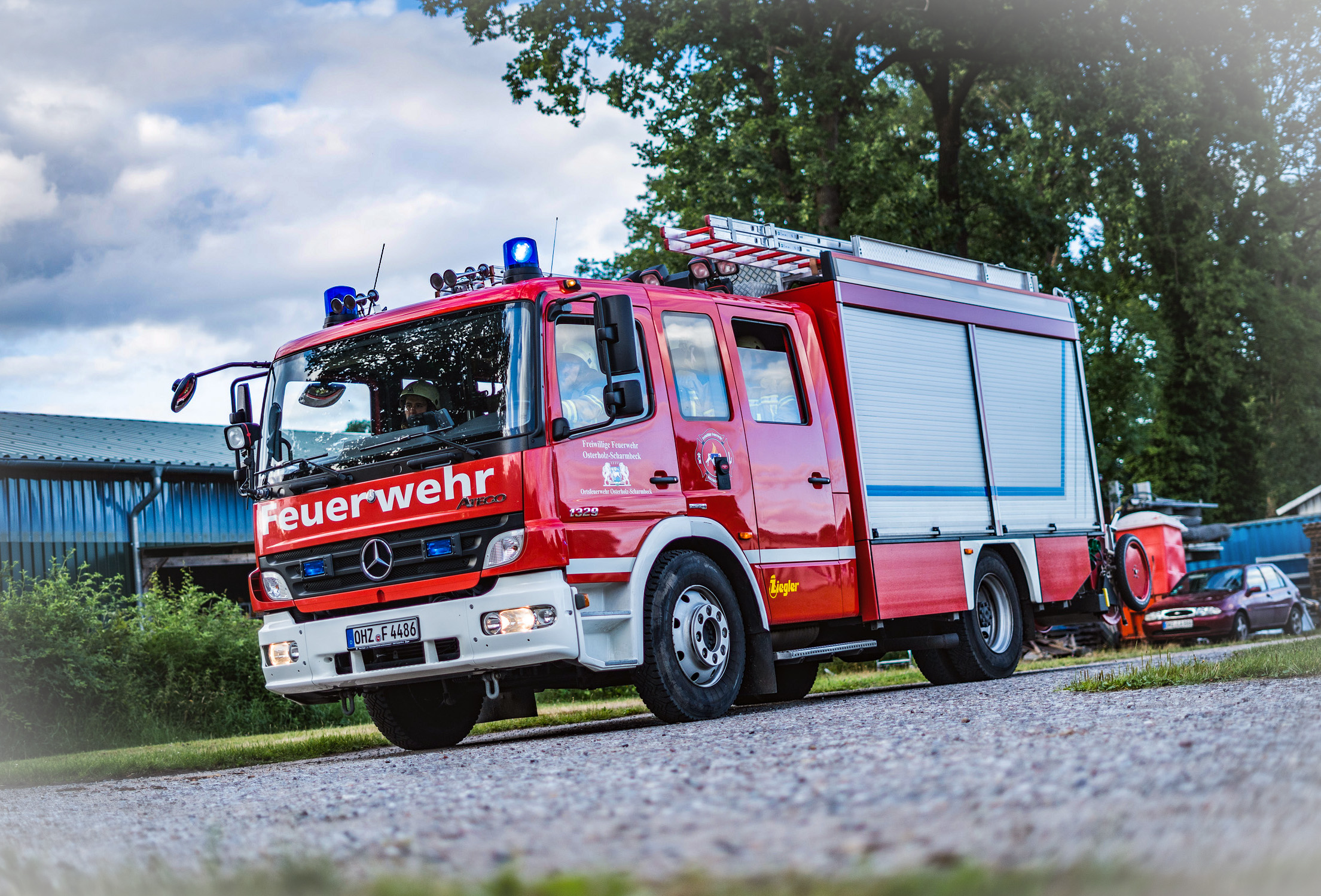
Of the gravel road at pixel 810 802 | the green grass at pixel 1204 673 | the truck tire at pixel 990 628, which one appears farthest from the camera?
the truck tire at pixel 990 628

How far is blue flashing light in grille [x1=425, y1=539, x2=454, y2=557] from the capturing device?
8.05 m

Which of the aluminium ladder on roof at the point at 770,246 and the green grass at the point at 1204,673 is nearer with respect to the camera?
the green grass at the point at 1204,673

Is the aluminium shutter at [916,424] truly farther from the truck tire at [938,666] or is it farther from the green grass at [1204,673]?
the green grass at [1204,673]

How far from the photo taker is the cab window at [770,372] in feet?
31.5

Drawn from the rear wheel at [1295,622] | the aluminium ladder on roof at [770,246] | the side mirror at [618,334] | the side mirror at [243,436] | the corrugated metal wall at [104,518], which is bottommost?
the rear wheel at [1295,622]

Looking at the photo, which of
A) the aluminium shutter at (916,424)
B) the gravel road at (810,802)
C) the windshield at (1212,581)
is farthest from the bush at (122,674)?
the windshield at (1212,581)

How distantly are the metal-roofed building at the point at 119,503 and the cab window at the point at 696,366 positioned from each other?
46.9ft

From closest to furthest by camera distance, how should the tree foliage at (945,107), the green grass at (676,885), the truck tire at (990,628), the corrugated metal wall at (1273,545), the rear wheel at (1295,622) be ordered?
the green grass at (676,885) → the truck tire at (990,628) → the tree foliage at (945,107) → the rear wheel at (1295,622) → the corrugated metal wall at (1273,545)

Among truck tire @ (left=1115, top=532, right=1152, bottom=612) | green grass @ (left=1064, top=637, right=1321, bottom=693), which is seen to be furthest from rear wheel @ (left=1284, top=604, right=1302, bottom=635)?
green grass @ (left=1064, top=637, right=1321, bottom=693)

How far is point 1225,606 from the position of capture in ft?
73.0

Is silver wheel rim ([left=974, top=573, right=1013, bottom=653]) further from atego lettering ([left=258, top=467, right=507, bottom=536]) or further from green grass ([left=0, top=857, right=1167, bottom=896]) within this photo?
green grass ([left=0, top=857, right=1167, bottom=896])

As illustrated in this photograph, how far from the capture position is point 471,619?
793 centimetres

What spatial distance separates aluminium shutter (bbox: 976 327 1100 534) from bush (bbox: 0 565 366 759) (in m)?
8.23

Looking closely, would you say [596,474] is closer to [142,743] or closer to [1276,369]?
[142,743]
